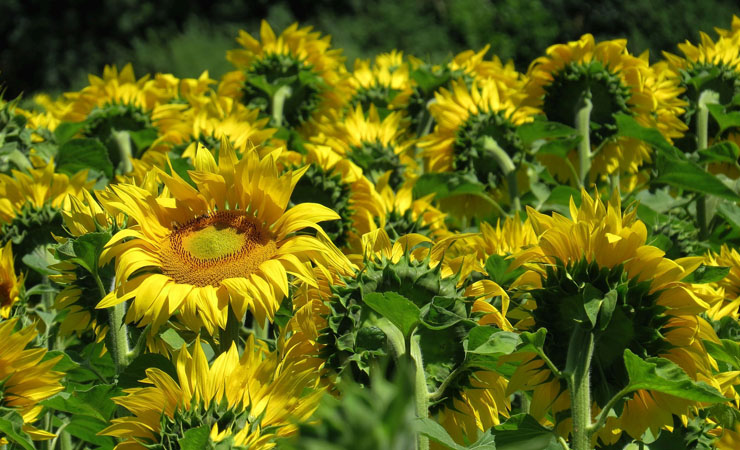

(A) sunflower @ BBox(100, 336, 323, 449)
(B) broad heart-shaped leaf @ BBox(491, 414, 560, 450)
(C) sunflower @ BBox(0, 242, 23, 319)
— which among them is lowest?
(C) sunflower @ BBox(0, 242, 23, 319)

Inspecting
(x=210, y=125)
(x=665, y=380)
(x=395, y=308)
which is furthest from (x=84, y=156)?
(x=665, y=380)

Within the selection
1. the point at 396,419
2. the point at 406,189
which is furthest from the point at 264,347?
the point at 396,419

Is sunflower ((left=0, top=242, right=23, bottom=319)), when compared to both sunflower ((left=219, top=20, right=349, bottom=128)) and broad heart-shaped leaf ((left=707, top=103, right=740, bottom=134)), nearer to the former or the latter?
sunflower ((left=219, top=20, right=349, bottom=128))

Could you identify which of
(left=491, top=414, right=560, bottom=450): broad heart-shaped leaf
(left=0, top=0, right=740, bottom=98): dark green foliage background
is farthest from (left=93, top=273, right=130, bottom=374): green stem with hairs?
(left=0, top=0, right=740, bottom=98): dark green foliage background

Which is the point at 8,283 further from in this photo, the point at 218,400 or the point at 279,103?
the point at 279,103

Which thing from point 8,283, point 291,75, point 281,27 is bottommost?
point 281,27

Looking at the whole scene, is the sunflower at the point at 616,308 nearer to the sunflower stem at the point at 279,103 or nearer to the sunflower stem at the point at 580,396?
the sunflower stem at the point at 580,396
